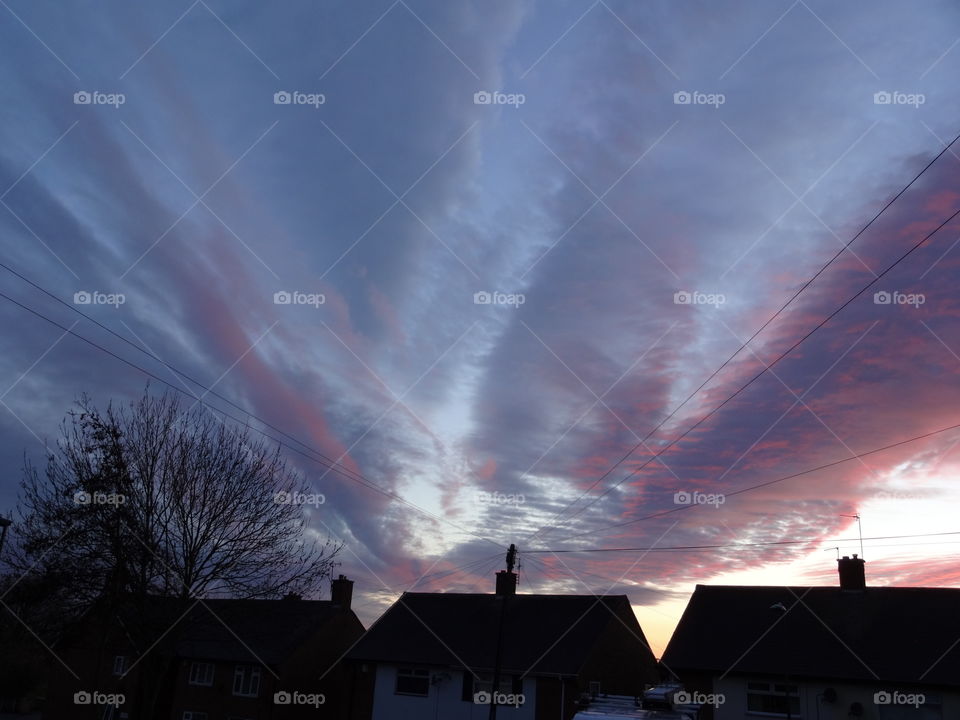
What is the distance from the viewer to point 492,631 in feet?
115

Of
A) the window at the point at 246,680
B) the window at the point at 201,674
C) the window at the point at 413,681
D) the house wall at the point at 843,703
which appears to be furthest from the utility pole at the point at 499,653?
the window at the point at 201,674

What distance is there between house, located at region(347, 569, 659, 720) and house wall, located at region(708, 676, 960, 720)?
6275 millimetres

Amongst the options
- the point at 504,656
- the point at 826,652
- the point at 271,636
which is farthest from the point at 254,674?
the point at 826,652

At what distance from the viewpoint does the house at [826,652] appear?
24203 millimetres

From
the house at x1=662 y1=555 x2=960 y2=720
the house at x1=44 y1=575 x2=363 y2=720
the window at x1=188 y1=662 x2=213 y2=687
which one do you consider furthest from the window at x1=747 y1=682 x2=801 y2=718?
the window at x1=188 y1=662 x2=213 y2=687

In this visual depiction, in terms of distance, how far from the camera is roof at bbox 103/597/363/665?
853 inches

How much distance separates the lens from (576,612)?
35062 millimetres

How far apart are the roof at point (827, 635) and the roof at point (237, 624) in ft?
53.7

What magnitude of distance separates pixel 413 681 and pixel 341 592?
10.9m

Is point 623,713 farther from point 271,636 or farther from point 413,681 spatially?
point 271,636

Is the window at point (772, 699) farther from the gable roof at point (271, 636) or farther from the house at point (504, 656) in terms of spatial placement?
the gable roof at point (271, 636)

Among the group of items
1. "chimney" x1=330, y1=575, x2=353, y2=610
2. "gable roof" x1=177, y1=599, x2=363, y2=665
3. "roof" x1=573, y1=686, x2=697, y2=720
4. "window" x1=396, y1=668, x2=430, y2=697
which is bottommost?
"window" x1=396, y1=668, x2=430, y2=697

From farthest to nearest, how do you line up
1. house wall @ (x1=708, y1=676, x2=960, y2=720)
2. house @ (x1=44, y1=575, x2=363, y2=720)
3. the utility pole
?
house @ (x1=44, y1=575, x2=363, y2=720)
the utility pole
house wall @ (x1=708, y1=676, x2=960, y2=720)

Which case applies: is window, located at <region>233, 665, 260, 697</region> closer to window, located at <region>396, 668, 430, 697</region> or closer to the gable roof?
the gable roof
